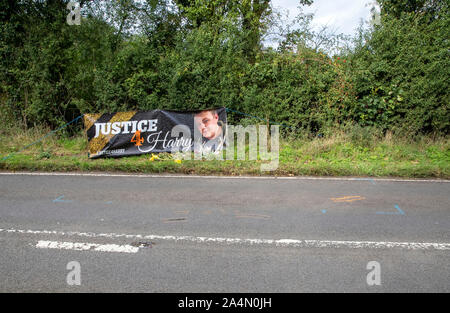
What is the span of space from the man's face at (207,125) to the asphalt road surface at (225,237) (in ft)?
11.2

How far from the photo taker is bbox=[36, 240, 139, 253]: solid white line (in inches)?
164

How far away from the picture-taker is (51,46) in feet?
40.5

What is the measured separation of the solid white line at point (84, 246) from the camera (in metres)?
4.17

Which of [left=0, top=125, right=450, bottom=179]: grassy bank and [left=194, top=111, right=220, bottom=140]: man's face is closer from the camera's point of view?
[left=0, top=125, right=450, bottom=179]: grassy bank

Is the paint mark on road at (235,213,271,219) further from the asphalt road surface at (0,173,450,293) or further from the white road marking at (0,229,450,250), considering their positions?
the white road marking at (0,229,450,250)

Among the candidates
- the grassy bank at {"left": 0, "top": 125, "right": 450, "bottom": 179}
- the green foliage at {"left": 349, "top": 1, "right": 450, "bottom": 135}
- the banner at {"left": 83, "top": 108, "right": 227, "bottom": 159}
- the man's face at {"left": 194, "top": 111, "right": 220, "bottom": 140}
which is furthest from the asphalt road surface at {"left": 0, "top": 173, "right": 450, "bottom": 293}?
the green foliage at {"left": 349, "top": 1, "right": 450, "bottom": 135}

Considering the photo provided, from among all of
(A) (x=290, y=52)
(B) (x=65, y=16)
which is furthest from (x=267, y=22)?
(B) (x=65, y=16)

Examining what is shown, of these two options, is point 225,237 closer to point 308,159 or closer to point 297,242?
point 297,242

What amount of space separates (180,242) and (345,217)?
8.93 feet

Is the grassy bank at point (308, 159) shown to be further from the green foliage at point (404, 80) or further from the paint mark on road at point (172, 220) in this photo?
the paint mark on road at point (172, 220)

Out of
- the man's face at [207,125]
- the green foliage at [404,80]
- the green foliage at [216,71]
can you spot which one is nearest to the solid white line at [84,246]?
the man's face at [207,125]
